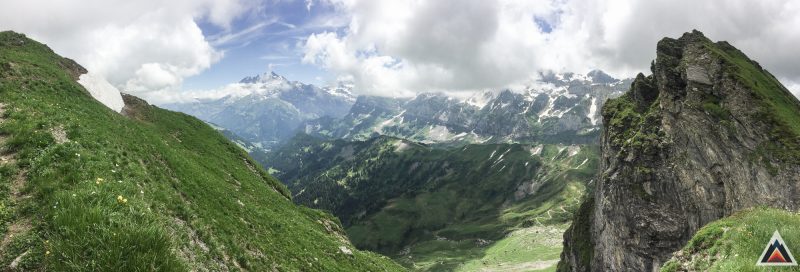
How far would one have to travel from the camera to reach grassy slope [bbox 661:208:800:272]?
1864 centimetres

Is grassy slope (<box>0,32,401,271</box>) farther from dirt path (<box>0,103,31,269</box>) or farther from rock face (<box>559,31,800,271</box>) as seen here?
rock face (<box>559,31,800,271</box>)

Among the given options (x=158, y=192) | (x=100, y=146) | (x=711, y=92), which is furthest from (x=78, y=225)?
(x=711, y=92)

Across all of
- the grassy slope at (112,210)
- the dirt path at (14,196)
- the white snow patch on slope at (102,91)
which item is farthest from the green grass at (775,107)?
the white snow patch on slope at (102,91)

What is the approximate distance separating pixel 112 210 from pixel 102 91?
75.1 metres

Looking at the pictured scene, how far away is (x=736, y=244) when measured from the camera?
21297 mm

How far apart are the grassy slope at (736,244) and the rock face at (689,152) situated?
5730cm

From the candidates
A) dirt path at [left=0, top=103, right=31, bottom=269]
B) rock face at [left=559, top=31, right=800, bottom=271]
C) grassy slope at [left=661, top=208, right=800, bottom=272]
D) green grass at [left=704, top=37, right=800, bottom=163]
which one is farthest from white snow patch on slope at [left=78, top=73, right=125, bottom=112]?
green grass at [left=704, top=37, right=800, bottom=163]

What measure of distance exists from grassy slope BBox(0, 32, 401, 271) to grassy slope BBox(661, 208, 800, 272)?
22.5m

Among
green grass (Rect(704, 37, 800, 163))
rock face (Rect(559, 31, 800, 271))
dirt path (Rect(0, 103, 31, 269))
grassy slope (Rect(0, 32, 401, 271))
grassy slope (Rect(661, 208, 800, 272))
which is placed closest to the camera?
grassy slope (Rect(0, 32, 401, 271))

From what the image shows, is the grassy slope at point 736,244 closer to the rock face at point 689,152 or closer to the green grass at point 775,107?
the rock face at point 689,152

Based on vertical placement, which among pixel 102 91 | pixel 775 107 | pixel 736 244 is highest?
pixel 775 107

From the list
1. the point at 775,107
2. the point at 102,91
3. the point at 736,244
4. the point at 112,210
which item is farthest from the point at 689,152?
the point at 102,91

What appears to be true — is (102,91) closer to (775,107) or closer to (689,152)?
(689,152)

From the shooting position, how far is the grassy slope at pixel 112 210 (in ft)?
32.3
